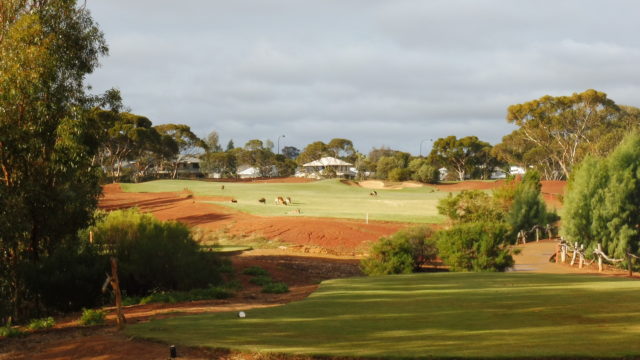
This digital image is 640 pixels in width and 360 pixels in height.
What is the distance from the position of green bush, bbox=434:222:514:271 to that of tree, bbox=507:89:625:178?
5733cm

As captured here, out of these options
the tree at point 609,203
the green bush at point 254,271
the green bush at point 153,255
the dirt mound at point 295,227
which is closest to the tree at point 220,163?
the dirt mound at point 295,227

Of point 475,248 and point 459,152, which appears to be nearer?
point 475,248

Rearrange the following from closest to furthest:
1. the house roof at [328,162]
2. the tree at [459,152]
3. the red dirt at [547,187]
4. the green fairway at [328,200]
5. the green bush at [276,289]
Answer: the green bush at [276,289]
the green fairway at [328,200]
the red dirt at [547,187]
the tree at [459,152]
the house roof at [328,162]

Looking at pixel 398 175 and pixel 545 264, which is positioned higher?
pixel 398 175

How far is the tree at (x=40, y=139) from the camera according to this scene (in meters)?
18.5

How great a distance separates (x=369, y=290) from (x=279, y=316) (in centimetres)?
490

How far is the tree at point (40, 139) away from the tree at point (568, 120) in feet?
235

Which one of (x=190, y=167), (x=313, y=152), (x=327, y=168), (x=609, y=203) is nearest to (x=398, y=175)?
(x=327, y=168)

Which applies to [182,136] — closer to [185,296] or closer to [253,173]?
[253,173]

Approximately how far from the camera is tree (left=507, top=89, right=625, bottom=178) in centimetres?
8231

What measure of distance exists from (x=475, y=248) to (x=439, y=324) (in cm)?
1567

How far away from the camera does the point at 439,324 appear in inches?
505

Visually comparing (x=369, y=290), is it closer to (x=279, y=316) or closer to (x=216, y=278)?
(x=279, y=316)

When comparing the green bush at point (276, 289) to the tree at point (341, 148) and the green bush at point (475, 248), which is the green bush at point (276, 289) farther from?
the tree at point (341, 148)
